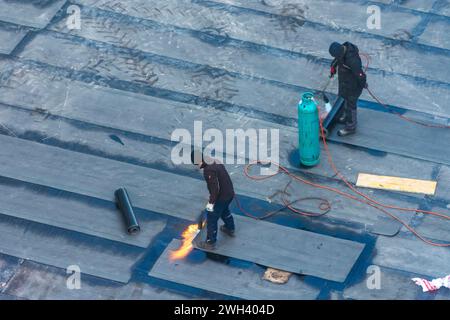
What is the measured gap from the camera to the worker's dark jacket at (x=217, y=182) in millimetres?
12508

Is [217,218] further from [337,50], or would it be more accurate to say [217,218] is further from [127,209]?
[337,50]

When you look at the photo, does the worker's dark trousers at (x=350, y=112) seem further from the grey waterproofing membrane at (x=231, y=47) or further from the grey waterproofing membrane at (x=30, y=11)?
the grey waterproofing membrane at (x=30, y=11)

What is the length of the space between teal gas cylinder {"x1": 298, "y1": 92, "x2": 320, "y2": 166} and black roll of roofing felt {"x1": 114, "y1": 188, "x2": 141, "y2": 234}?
9.76 ft

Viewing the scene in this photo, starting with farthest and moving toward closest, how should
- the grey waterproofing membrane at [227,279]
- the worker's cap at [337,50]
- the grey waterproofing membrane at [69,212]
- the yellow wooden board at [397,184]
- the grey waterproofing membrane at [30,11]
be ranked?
the grey waterproofing membrane at [30,11]
the worker's cap at [337,50]
the yellow wooden board at [397,184]
the grey waterproofing membrane at [69,212]
the grey waterproofing membrane at [227,279]

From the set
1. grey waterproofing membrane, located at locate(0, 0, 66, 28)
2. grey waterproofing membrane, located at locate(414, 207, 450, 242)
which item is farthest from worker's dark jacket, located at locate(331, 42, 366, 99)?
grey waterproofing membrane, located at locate(0, 0, 66, 28)

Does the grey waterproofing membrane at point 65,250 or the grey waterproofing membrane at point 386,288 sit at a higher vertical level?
the grey waterproofing membrane at point 386,288

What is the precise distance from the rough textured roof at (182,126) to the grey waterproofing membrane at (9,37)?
47 millimetres

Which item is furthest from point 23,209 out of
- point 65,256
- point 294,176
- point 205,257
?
point 294,176

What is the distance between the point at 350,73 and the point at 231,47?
3.39 meters

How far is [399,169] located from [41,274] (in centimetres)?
608

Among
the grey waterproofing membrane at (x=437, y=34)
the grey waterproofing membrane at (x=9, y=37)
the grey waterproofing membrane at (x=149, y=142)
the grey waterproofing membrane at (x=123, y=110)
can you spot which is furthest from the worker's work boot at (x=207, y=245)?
the grey waterproofing membrane at (x=437, y=34)

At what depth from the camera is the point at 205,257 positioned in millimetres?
13234

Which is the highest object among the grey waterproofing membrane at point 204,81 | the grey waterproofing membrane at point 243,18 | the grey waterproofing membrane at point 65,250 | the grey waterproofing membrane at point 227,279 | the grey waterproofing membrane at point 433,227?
the grey waterproofing membrane at point 243,18

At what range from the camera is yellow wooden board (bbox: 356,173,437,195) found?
1414 centimetres
